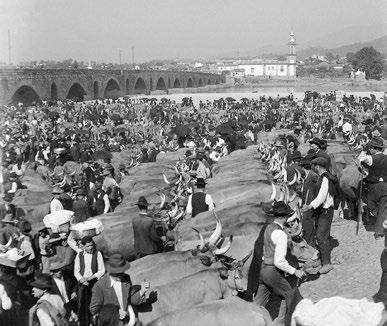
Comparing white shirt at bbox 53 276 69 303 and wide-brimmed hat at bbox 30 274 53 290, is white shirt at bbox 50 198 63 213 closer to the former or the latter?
white shirt at bbox 53 276 69 303

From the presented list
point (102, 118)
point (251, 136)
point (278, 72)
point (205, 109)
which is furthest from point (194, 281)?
point (278, 72)

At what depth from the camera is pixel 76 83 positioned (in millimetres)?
66438

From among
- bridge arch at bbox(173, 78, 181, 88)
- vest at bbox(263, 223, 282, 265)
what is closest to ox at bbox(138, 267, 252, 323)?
vest at bbox(263, 223, 282, 265)

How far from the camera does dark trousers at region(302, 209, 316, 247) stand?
10.2m

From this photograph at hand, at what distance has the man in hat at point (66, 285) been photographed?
24.3 ft

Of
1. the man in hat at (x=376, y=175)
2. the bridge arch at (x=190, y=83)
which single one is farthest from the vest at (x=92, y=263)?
the bridge arch at (x=190, y=83)

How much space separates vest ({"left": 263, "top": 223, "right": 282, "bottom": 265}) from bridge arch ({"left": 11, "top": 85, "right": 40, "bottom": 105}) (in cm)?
4757

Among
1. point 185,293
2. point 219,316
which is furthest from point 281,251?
point 185,293

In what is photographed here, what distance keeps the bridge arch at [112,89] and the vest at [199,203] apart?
231 ft

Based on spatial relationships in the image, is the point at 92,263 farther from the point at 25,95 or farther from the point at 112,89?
the point at 112,89

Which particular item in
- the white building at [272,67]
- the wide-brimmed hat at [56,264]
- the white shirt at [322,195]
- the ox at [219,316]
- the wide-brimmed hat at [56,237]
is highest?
the white building at [272,67]

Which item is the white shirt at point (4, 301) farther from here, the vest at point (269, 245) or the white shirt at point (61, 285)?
the vest at point (269, 245)

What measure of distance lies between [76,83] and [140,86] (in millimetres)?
28724

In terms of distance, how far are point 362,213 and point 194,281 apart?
650 centimetres
